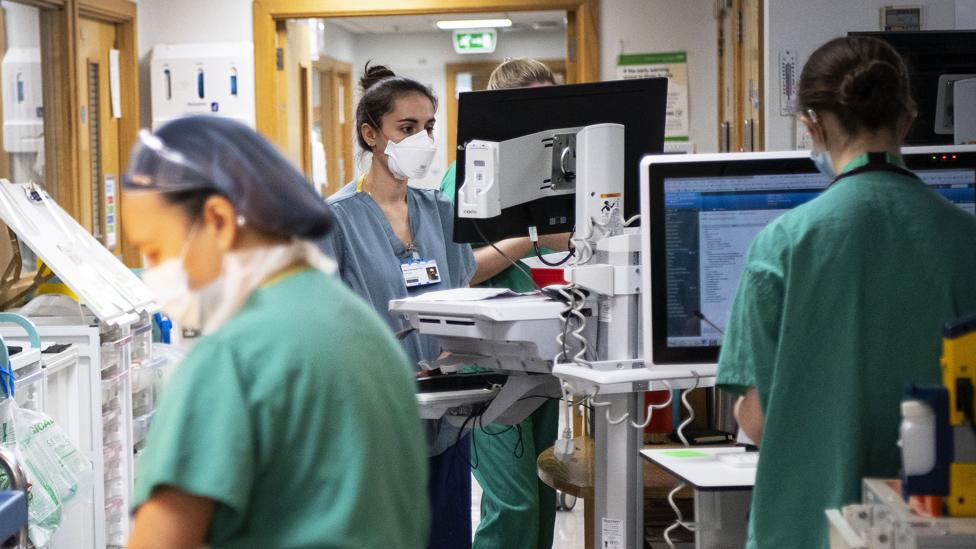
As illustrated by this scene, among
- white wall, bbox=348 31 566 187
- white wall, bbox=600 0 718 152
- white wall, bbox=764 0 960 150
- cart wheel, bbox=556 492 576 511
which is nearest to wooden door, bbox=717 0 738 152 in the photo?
white wall, bbox=600 0 718 152

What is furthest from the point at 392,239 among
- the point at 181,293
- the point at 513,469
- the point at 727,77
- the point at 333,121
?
the point at 333,121

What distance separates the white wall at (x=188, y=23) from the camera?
5.50 m

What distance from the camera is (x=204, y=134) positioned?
108 centimetres

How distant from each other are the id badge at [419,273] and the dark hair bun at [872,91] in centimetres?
128

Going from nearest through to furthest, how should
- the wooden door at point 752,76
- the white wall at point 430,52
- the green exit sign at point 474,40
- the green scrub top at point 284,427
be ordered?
the green scrub top at point 284,427 → the wooden door at point 752,76 → the green exit sign at point 474,40 → the white wall at point 430,52

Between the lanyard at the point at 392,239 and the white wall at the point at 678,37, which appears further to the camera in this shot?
the white wall at the point at 678,37

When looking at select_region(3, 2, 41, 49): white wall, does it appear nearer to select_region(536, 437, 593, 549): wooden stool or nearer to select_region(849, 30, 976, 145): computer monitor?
select_region(536, 437, 593, 549): wooden stool

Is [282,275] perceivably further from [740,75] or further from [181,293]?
[740,75]

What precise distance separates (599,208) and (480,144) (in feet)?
0.97

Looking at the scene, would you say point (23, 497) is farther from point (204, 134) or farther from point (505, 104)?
point (505, 104)

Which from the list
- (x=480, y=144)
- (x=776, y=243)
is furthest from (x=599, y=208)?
(x=776, y=243)

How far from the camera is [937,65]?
9.24ft

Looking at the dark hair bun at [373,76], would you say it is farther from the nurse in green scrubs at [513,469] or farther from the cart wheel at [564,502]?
the cart wheel at [564,502]

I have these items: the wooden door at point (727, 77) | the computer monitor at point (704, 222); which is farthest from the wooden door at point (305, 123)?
the computer monitor at point (704, 222)
